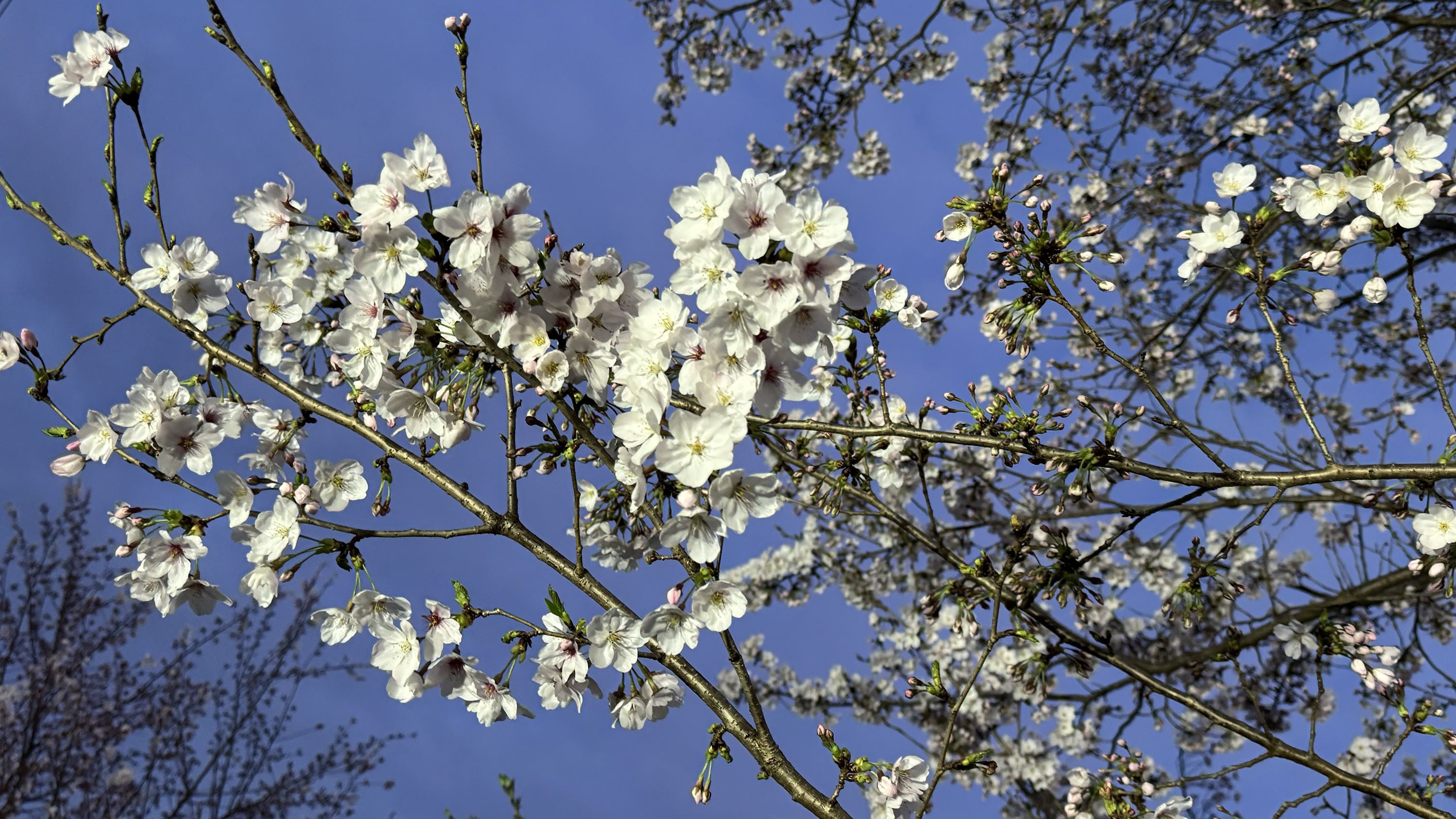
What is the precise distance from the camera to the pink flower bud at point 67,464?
211 cm

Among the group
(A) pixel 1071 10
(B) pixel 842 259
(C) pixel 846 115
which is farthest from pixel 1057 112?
(B) pixel 842 259

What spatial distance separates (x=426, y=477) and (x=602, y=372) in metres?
0.58

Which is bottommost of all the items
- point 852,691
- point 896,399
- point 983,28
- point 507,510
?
point 507,510

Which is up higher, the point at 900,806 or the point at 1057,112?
the point at 1057,112

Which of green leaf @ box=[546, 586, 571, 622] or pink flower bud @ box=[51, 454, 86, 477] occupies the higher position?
pink flower bud @ box=[51, 454, 86, 477]

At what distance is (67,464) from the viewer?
2113 millimetres

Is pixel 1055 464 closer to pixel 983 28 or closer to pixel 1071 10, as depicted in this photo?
pixel 1071 10

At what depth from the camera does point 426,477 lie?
2.17 meters

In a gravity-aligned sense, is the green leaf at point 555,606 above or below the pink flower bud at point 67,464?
below

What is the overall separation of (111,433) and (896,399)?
2.27m

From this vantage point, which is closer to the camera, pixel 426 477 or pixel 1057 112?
pixel 426 477

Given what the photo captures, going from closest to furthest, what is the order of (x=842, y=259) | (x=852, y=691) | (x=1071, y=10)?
(x=842, y=259), (x=1071, y=10), (x=852, y=691)

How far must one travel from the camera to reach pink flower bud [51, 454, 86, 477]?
211cm

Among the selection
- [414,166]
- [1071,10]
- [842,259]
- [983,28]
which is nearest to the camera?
[842,259]
